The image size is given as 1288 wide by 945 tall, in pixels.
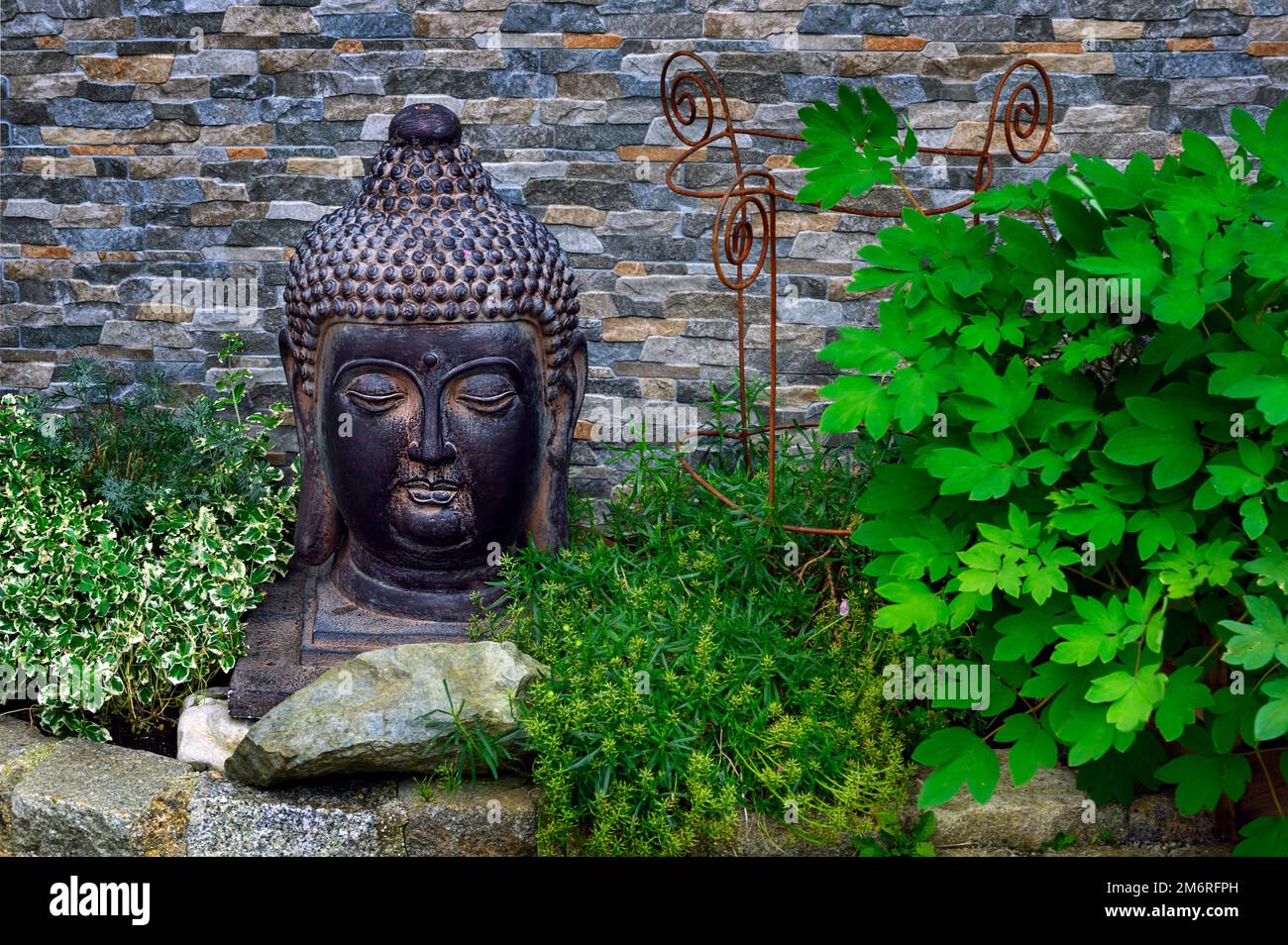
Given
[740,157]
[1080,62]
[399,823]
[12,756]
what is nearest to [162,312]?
[12,756]

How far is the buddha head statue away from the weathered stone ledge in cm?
79

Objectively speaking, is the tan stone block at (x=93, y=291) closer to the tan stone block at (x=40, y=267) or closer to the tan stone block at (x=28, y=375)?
the tan stone block at (x=40, y=267)

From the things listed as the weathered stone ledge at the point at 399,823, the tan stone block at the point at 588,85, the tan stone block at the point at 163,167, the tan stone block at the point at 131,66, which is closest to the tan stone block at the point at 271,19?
the tan stone block at the point at 131,66

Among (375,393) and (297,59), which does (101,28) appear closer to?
(297,59)

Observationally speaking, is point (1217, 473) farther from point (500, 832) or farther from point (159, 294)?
point (159, 294)

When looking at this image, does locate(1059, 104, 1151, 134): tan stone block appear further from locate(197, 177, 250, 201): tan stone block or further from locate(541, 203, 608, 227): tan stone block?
locate(197, 177, 250, 201): tan stone block

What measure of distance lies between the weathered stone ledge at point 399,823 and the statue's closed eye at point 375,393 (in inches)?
40.7

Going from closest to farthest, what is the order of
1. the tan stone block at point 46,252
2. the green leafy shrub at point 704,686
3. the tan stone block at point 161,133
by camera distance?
the green leafy shrub at point 704,686 → the tan stone block at point 161,133 → the tan stone block at point 46,252

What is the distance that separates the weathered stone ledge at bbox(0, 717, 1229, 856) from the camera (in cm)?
329

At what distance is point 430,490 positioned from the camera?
3.85 m

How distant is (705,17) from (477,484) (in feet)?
7.23

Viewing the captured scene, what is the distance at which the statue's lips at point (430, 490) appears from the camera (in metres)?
3.85

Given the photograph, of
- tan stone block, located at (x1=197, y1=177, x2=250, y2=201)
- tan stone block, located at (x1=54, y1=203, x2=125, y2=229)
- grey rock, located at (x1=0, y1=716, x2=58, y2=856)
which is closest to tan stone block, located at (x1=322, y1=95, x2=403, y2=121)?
tan stone block, located at (x1=197, y1=177, x2=250, y2=201)

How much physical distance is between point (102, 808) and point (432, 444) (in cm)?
126
